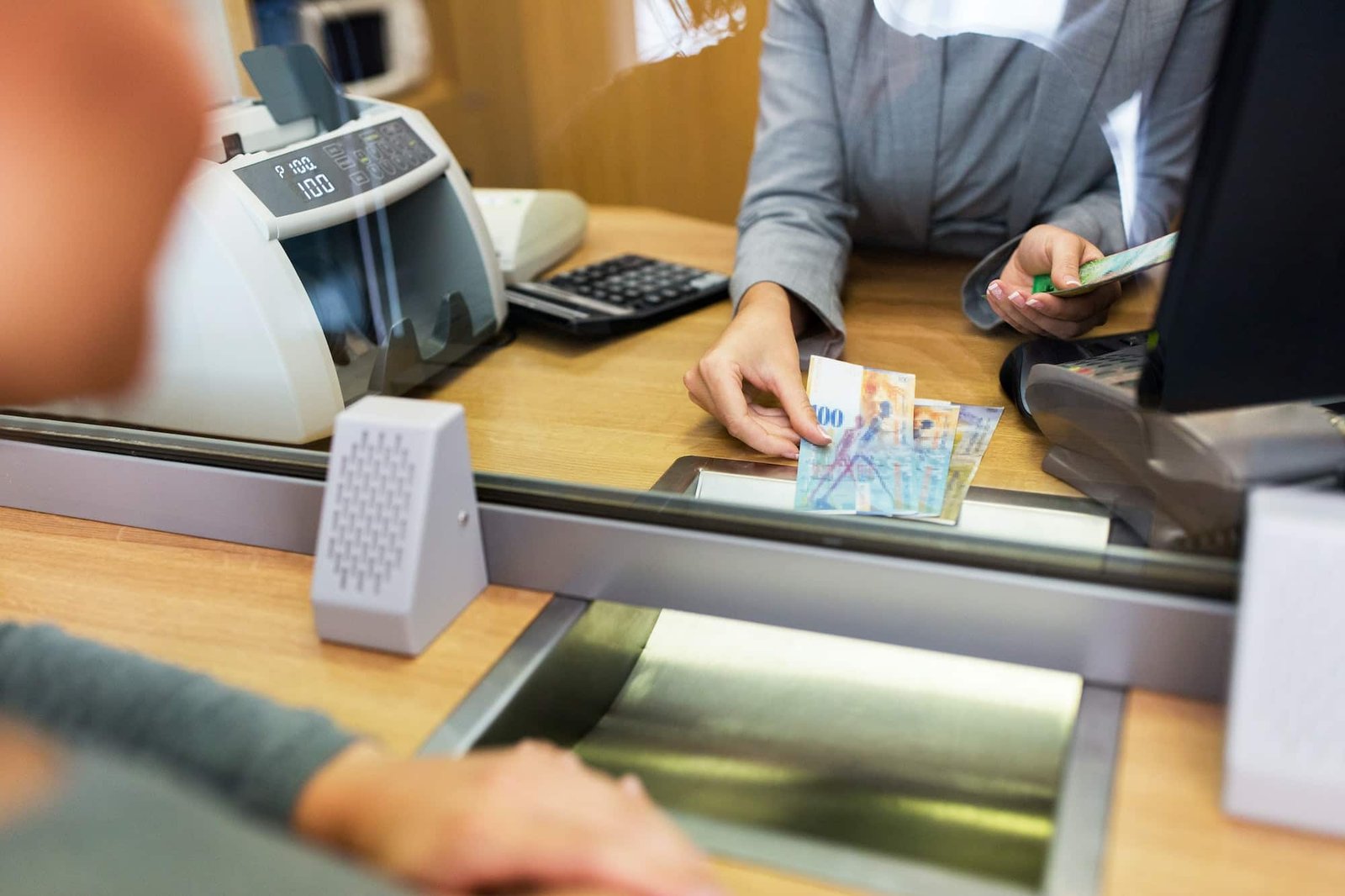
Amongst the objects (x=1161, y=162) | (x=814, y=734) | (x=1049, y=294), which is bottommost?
(x=814, y=734)

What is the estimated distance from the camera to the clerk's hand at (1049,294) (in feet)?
2.60

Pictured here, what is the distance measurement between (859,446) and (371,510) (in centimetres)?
35

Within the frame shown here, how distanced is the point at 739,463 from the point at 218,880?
488 mm

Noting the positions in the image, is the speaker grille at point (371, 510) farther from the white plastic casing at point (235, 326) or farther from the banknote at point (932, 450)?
the banknote at point (932, 450)

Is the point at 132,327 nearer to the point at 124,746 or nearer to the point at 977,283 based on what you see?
the point at 124,746

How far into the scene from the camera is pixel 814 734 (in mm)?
725

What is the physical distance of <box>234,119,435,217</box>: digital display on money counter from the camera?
2.76 feet

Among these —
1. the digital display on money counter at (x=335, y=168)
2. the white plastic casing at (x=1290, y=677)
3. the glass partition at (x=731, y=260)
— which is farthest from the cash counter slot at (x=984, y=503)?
the digital display on money counter at (x=335, y=168)

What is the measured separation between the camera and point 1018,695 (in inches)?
27.8

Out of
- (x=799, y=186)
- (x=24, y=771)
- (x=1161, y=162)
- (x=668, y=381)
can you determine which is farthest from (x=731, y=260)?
(x=24, y=771)

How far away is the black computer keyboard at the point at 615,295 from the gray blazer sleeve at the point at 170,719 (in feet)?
1.75

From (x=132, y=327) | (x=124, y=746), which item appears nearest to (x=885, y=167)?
(x=132, y=327)

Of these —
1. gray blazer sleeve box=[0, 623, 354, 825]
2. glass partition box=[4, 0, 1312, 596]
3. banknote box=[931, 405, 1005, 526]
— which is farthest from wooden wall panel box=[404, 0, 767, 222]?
gray blazer sleeve box=[0, 623, 354, 825]

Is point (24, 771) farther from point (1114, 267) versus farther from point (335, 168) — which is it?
point (1114, 267)
